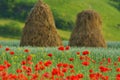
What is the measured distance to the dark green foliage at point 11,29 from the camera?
63.6 metres

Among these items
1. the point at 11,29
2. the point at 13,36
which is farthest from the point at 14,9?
the point at 13,36

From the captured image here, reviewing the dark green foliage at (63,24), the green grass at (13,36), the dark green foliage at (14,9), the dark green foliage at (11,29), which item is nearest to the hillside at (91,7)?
the dark green foliage at (63,24)

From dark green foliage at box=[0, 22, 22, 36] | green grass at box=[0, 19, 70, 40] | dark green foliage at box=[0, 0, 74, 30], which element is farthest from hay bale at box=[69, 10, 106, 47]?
dark green foliage at box=[0, 0, 74, 30]

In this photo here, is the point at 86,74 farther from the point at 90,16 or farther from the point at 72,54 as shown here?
the point at 90,16

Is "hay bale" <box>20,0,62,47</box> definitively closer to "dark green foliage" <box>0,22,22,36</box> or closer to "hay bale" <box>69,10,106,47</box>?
"hay bale" <box>69,10,106,47</box>

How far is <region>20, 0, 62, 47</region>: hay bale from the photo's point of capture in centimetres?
2489

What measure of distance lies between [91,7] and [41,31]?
4630 centimetres

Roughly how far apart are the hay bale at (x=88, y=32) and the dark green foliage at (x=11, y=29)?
1470 inches

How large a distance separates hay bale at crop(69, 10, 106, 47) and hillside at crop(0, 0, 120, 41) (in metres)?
39.7

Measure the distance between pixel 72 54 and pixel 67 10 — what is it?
53.8 m

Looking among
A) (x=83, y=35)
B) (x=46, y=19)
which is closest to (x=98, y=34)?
(x=83, y=35)

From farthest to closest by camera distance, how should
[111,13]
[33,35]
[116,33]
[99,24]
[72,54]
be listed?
[111,13] < [116,33] < [99,24] < [33,35] < [72,54]

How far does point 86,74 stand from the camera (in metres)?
14.6

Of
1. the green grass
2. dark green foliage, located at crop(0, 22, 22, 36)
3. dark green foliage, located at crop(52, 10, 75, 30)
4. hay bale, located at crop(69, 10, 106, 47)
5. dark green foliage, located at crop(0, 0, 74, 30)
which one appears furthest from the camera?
dark green foliage, located at crop(0, 0, 74, 30)
